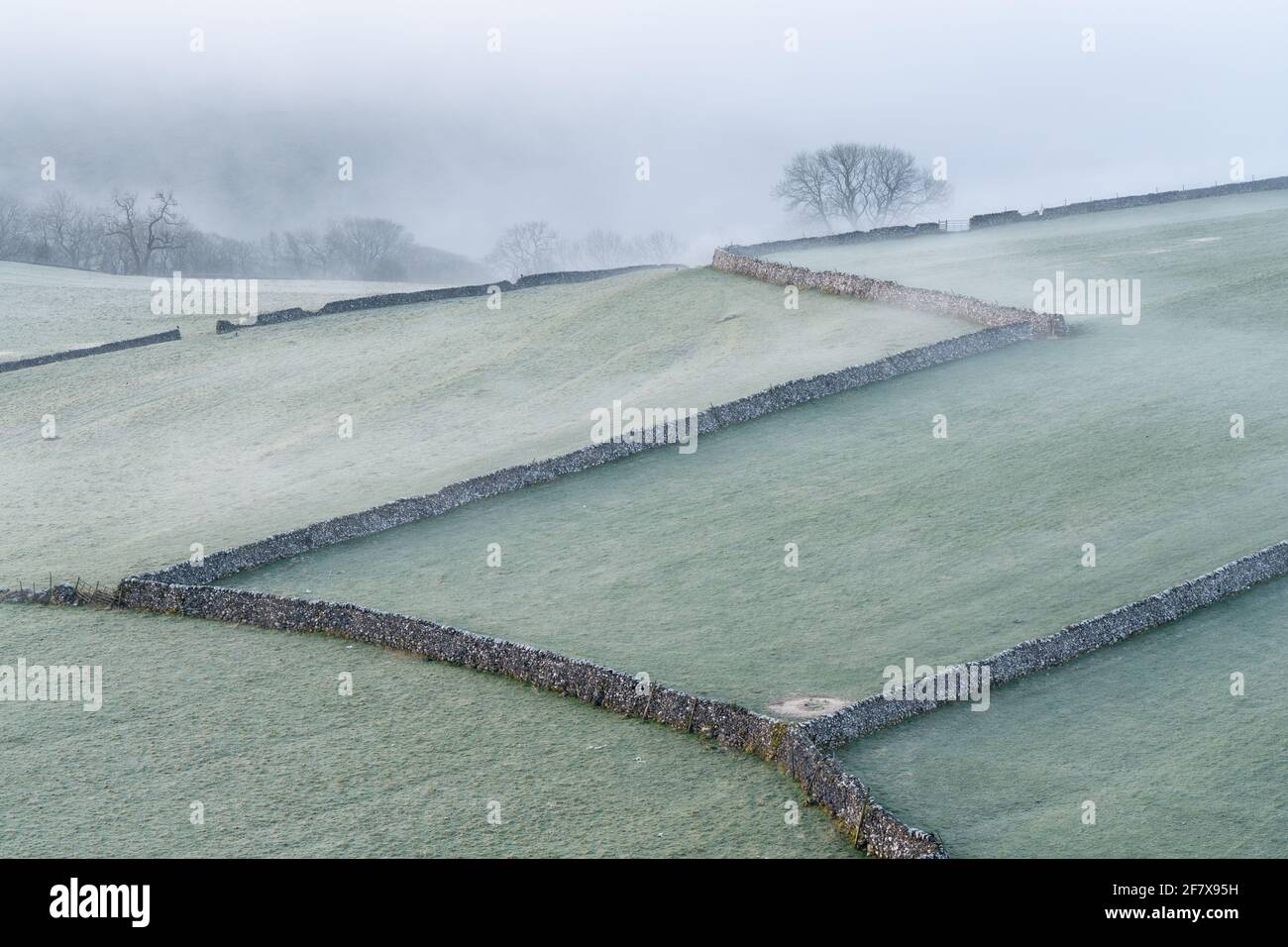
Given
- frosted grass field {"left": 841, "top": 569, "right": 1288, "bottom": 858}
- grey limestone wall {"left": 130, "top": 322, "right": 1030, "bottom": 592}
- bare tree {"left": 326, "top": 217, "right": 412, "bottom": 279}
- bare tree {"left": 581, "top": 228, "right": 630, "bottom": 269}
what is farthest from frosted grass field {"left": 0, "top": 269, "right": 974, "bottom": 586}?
bare tree {"left": 581, "top": 228, "right": 630, "bottom": 269}

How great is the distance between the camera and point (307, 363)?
50.6 m

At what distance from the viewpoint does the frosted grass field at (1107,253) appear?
46.9m

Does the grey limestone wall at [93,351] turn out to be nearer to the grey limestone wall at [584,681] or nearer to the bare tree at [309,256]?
the grey limestone wall at [584,681]

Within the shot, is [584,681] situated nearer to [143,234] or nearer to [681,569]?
[681,569]

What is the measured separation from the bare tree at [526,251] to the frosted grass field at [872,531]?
114 metres

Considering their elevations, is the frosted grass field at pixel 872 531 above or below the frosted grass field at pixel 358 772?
above

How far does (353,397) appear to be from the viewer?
4516cm

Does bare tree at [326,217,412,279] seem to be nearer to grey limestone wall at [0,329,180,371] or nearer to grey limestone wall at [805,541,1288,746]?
grey limestone wall at [0,329,180,371]

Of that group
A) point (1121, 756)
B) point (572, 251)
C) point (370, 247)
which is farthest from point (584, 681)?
point (572, 251)

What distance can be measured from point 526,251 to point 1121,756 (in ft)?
454

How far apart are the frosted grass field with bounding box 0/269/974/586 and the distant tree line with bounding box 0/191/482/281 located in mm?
63189

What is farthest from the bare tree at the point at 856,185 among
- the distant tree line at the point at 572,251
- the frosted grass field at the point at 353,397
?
the frosted grass field at the point at 353,397

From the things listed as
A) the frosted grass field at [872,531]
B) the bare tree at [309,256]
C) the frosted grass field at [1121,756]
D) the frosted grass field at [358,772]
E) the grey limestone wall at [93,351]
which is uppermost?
the bare tree at [309,256]

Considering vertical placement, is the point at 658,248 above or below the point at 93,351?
above
